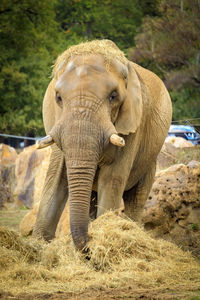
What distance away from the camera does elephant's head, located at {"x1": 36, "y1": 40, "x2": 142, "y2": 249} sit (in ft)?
24.0

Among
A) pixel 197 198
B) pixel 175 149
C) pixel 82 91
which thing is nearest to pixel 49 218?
pixel 82 91

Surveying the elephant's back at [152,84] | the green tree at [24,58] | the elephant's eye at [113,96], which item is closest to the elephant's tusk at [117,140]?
the elephant's eye at [113,96]

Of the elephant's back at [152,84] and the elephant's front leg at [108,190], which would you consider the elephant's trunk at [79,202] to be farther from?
the elephant's back at [152,84]

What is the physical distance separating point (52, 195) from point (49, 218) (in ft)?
0.92

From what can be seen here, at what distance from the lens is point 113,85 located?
25.5 ft

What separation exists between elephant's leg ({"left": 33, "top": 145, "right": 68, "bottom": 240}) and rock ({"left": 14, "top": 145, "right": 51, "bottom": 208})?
736 cm

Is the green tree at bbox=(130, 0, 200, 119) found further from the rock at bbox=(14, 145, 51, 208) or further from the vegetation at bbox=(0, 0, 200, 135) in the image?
the rock at bbox=(14, 145, 51, 208)

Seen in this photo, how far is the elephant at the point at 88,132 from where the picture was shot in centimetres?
733

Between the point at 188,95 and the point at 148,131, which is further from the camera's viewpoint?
the point at 188,95

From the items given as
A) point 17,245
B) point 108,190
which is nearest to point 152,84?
point 108,190

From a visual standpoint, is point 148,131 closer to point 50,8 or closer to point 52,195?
point 52,195

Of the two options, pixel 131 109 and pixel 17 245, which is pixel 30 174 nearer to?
pixel 131 109

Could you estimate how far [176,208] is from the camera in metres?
10.7

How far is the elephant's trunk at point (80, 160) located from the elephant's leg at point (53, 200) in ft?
2.55
